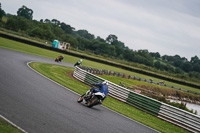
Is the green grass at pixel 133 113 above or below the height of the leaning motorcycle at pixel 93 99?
below

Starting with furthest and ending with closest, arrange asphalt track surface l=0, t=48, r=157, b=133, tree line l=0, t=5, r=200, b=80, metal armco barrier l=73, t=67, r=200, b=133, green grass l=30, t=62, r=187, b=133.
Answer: tree line l=0, t=5, r=200, b=80, metal armco barrier l=73, t=67, r=200, b=133, green grass l=30, t=62, r=187, b=133, asphalt track surface l=0, t=48, r=157, b=133

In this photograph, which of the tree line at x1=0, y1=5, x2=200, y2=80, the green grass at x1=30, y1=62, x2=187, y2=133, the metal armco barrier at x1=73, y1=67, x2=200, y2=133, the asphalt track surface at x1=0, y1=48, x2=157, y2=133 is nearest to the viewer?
the asphalt track surface at x1=0, y1=48, x2=157, y2=133

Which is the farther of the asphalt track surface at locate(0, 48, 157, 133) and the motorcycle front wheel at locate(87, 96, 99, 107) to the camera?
the motorcycle front wheel at locate(87, 96, 99, 107)

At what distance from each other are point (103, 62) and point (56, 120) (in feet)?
166

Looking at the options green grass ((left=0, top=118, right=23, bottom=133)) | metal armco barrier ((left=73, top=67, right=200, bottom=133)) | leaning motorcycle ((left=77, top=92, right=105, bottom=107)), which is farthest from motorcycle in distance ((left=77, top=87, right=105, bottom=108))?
green grass ((left=0, top=118, right=23, bottom=133))

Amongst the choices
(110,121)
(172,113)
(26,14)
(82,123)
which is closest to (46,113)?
(82,123)

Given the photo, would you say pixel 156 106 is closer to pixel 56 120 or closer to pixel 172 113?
pixel 172 113

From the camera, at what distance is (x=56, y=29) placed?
11819 centimetres

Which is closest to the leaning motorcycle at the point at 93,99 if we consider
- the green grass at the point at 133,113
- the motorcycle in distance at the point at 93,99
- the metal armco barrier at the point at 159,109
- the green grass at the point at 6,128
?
the motorcycle in distance at the point at 93,99

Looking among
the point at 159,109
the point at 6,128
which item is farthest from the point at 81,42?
the point at 6,128

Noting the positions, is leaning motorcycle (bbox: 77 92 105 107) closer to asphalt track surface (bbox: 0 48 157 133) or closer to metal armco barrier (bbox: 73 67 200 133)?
asphalt track surface (bbox: 0 48 157 133)

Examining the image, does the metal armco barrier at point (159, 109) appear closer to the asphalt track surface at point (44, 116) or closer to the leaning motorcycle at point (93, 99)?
the asphalt track surface at point (44, 116)

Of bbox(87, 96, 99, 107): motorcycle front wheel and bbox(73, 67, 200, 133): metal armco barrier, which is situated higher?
bbox(87, 96, 99, 107): motorcycle front wheel

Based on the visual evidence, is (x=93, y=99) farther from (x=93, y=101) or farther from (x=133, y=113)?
(x=133, y=113)
